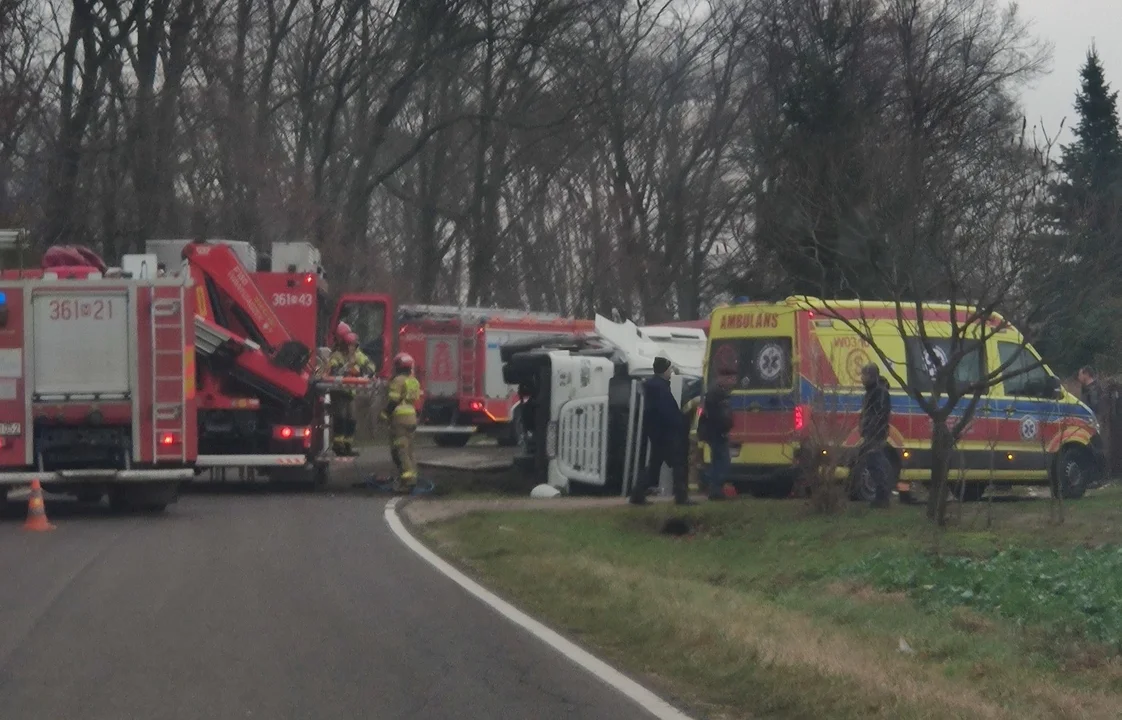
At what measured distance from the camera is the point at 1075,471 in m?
21.0

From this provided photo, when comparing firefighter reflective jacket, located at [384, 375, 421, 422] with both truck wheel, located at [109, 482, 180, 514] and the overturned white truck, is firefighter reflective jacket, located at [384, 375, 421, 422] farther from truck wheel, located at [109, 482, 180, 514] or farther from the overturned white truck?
truck wheel, located at [109, 482, 180, 514]

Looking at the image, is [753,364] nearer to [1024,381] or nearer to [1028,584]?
[1024,381]

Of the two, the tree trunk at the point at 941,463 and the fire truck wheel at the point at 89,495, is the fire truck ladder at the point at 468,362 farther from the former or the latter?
the tree trunk at the point at 941,463

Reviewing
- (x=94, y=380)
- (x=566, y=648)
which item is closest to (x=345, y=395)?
(x=94, y=380)

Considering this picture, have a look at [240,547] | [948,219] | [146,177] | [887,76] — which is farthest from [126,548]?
[887,76]

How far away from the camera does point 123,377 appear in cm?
1817

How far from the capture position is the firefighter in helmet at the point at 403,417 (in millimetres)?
21547

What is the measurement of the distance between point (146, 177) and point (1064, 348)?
17992 mm

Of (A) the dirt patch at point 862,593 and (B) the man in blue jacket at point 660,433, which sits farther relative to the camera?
(B) the man in blue jacket at point 660,433

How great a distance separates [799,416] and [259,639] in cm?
989

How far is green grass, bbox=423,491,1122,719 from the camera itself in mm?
8242

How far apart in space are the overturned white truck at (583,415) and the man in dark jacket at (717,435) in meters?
0.91

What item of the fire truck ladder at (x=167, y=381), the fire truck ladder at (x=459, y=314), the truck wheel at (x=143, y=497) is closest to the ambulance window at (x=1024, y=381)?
the fire truck ladder at (x=167, y=381)

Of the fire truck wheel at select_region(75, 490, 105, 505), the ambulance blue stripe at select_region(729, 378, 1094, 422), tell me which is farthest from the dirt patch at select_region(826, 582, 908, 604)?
the fire truck wheel at select_region(75, 490, 105, 505)
